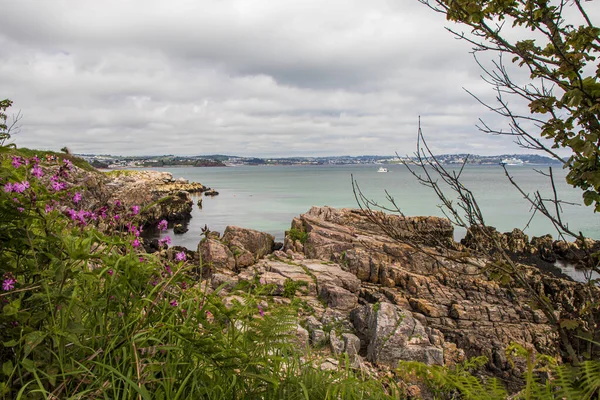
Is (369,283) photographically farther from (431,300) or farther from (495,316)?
(495,316)

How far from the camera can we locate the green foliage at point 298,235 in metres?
20.0

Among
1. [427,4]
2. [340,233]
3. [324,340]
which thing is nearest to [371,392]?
[427,4]

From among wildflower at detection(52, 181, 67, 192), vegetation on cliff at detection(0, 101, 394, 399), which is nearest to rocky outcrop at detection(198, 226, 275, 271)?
wildflower at detection(52, 181, 67, 192)

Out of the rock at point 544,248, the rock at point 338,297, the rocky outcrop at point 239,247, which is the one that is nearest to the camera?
the rock at point 338,297

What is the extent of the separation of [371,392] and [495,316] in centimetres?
1242

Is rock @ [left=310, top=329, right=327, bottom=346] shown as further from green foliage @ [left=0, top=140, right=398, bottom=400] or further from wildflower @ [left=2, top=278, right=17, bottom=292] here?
wildflower @ [left=2, top=278, right=17, bottom=292]

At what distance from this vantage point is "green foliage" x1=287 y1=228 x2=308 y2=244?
1996 centimetres

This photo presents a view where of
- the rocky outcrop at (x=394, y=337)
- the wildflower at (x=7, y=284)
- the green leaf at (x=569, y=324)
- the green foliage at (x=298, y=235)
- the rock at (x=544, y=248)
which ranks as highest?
the wildflower at (x=7, y=284)

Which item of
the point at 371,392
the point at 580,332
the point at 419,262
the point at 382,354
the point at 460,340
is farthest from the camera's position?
the point at 419,262

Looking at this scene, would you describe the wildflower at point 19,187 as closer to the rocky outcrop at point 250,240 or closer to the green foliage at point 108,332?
the green foliage at point 108,332

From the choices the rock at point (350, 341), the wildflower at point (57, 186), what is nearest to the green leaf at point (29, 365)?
the wildflower at point (57, 186)

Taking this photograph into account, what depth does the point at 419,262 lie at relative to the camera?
16.6m

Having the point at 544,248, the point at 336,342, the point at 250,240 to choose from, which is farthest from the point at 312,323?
the point at 544,248

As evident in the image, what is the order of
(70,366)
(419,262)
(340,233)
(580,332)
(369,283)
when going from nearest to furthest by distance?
(70,366) → (580,332) → (369,283) → (419,262) → (340,233)
